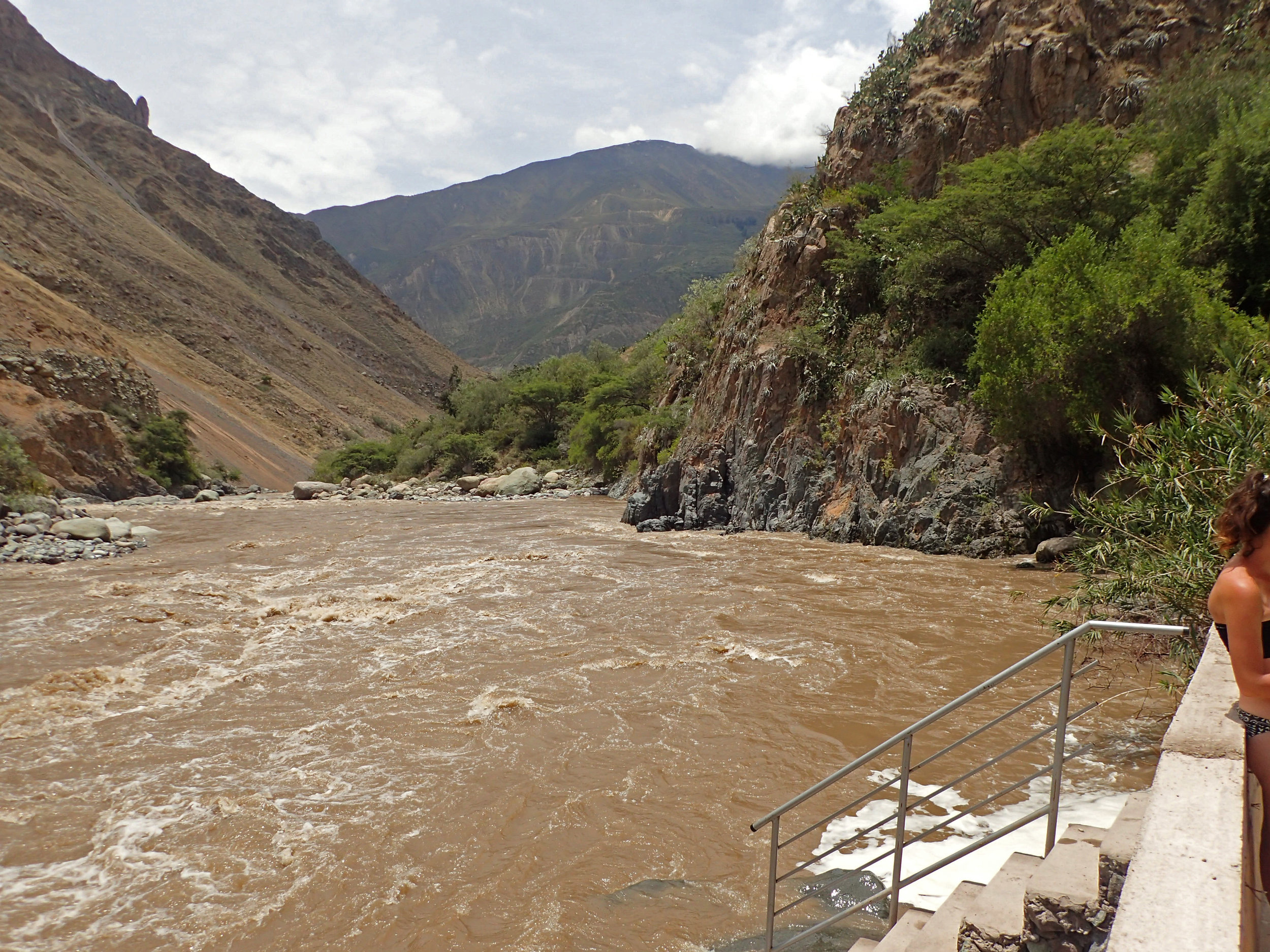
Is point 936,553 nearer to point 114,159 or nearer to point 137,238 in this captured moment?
point 137,238

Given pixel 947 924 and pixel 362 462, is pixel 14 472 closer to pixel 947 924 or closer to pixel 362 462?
pixel 362 462

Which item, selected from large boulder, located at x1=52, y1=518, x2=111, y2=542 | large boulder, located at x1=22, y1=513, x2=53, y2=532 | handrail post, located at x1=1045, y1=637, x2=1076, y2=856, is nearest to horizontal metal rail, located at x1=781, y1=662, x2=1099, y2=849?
handrail post, located at x1=1045, y1=637, x2=1076, y2=856

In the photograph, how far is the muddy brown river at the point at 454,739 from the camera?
15.8 ft

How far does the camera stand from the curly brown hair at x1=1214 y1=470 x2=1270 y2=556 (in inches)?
116

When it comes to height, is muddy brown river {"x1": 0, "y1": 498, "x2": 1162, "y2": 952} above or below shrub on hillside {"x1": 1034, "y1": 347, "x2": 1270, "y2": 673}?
below

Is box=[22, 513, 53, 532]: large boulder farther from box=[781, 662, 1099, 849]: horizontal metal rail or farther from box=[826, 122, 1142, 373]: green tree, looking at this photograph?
box=[826, 122, 1142, 373]: green tree

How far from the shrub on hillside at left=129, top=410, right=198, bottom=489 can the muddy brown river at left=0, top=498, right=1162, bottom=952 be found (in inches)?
866

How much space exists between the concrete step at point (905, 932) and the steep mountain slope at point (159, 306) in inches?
1324

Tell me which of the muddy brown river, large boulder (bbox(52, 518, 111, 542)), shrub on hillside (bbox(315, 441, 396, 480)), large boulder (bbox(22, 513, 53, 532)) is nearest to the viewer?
the muddy brown river

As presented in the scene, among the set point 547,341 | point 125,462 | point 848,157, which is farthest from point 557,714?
point 547,341

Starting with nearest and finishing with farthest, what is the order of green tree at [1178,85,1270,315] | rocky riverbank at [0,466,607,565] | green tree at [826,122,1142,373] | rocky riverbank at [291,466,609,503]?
green tree at [1178,85,1270,315] → green tree at [826,122,1142,373] → rocky riverbank at [0,466,607,565] → rocky riverbank at [291,466,609,503]

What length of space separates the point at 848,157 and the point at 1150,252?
40.5 feet

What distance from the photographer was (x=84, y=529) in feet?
61.2

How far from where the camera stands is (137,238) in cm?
6850
